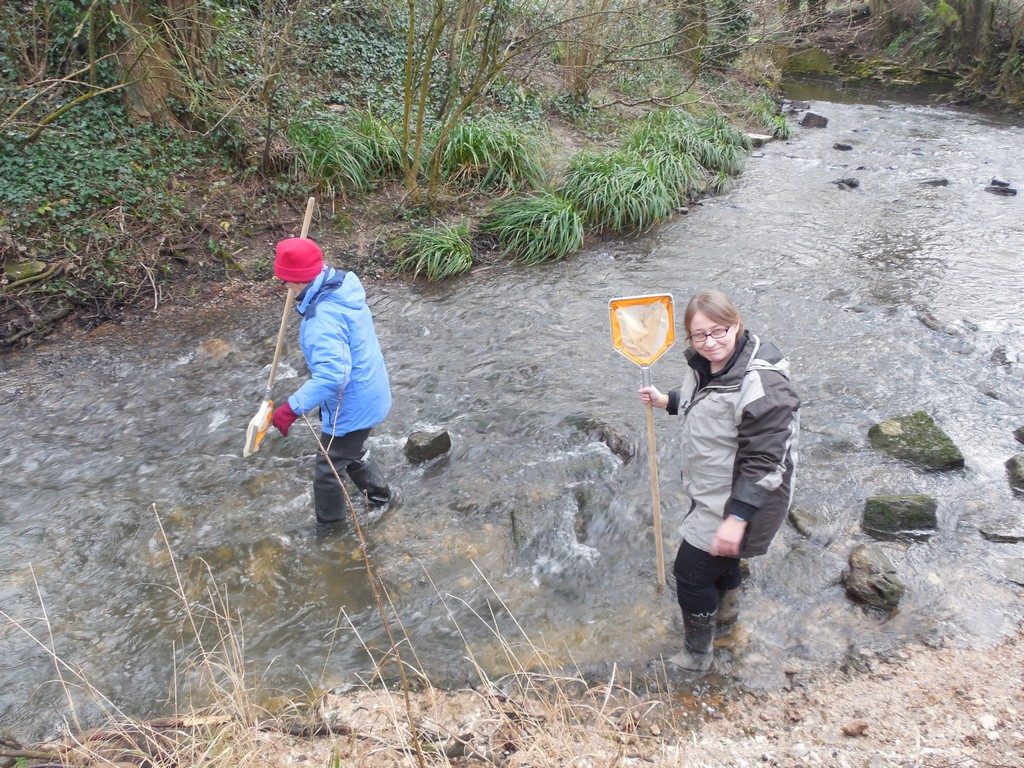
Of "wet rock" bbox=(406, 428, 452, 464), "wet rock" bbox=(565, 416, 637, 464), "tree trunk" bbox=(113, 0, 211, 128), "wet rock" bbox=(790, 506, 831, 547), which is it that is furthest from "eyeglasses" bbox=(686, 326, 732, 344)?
"tree trunk" bbox=(113, 0, 211, 128)

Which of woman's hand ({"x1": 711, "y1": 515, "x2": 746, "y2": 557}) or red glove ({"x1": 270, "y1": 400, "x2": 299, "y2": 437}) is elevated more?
red glove ({"x1": 270, "y1": 400, "x2": 299, "y2": 437})

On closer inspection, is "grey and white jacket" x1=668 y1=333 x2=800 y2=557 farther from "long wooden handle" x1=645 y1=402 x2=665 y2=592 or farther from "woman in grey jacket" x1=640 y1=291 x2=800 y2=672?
"long wooden handle" x1=645 y1=402 x2=665 y2=592

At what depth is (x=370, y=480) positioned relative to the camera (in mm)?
4176

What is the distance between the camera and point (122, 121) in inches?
303

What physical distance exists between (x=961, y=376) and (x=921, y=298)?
1.59 m

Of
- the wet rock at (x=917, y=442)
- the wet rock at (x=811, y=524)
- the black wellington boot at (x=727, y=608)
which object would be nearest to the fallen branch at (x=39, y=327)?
the black wellington boot at (x=727, y=608)

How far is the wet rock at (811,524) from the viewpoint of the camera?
383 centimetres

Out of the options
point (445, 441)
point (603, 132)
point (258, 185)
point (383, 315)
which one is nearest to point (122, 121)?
point (258, 185)

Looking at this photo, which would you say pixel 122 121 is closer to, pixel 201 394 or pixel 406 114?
pixel 406 114

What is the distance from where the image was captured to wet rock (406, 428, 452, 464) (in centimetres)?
473

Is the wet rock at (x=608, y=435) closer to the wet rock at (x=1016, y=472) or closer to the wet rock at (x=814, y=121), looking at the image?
the wet rock at (x=1016, y=472)

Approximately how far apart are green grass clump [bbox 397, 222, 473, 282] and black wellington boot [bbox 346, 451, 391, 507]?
3.65 meters

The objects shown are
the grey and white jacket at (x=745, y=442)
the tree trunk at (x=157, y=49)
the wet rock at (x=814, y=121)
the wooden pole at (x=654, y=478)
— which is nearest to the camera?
the grey and white jacket at (x=745, y=442)

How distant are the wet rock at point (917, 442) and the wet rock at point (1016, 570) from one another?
82 cm
